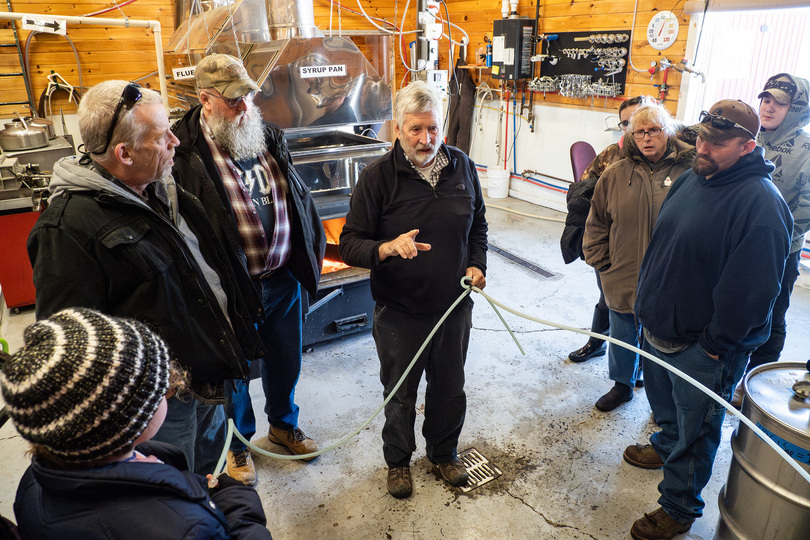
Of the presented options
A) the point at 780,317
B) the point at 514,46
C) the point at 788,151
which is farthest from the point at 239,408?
the point at 514,46

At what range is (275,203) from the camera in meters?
2.17

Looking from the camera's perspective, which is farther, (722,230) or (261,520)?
(722,230)

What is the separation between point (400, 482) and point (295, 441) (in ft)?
1.82

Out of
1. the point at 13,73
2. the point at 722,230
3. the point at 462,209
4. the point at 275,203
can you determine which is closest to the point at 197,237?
the point at 275,203

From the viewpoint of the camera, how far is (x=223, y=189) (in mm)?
2014

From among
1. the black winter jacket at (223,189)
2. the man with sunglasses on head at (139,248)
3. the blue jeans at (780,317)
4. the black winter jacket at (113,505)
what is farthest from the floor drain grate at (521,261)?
the black winter jacket at (113,505)

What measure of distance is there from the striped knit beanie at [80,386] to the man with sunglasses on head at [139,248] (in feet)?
1.91

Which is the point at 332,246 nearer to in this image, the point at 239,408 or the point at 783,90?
the point at 239,408

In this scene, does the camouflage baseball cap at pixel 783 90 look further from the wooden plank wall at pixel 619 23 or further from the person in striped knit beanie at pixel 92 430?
the person in striped knit beanie at pixel 92 430

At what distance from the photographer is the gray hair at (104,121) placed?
1.43 meters

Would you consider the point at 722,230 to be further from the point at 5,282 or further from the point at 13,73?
the point at 13,73

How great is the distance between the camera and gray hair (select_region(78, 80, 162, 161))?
1.43 m

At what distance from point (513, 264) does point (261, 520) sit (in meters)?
3.90

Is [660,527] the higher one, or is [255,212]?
[255,212]
